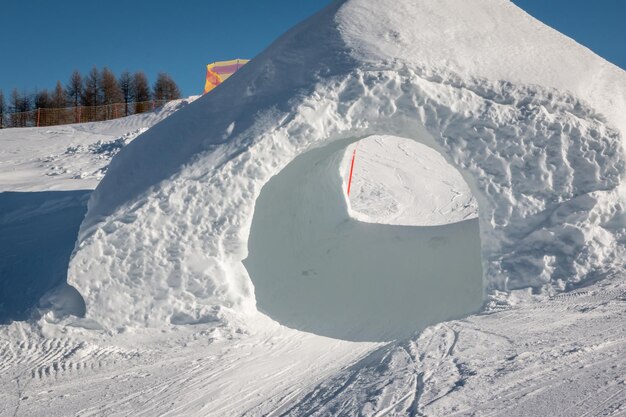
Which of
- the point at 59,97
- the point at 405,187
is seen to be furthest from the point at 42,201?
Answer: the point at 59,97

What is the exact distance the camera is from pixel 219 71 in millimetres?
26938

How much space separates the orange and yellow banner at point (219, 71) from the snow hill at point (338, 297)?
726 inches

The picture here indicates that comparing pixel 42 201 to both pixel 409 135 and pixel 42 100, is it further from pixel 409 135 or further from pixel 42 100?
pixel 42 100

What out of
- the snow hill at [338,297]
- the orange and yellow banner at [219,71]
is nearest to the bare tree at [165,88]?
the orange and yellow banner at [219,71]

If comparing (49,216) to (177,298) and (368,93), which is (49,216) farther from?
(368,93)

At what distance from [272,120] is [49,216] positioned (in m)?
6.61

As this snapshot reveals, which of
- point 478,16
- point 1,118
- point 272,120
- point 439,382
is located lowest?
point 439,382

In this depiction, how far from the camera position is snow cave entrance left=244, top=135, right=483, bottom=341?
8.06 m

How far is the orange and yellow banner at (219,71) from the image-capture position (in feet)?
87.1

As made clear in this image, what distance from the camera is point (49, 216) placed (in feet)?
39.1

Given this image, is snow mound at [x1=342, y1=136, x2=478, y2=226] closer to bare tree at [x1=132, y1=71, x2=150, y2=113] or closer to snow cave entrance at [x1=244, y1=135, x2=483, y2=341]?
snow cave entrance at [x1=244, y1=135, x2=483, y2=341]

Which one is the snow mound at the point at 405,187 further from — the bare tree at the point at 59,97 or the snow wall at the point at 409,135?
the bare tree at the point at 59,97

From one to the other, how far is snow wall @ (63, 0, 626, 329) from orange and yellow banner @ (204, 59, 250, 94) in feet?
64.4

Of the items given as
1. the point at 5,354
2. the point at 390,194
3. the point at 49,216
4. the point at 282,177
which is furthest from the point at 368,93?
the point at 390,194
